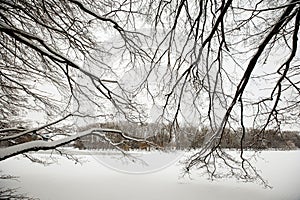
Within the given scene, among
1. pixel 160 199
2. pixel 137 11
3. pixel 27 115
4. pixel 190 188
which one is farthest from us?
pixel 190 188

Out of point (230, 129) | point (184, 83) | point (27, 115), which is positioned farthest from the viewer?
point (27, 115)

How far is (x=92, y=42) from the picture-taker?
13.5 ft

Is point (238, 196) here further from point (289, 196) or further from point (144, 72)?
point (144, 72)

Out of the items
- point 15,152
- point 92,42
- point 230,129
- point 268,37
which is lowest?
point 15,152

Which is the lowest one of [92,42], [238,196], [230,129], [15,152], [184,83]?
[238,196]

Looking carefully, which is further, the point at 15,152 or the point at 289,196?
the point at 289,196

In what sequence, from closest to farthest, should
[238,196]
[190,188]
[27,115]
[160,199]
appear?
[27,115] → [160,199] → [238,196] → [190,188]

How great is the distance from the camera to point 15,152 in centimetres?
294

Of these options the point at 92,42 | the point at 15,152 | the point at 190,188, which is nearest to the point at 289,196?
the point at 190,188

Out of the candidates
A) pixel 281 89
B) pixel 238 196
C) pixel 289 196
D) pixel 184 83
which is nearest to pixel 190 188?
pixel 238 196

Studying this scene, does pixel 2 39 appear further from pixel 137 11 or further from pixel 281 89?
pixel 281 89

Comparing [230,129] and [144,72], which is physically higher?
[144,72]

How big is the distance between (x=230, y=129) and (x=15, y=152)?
2.77 m

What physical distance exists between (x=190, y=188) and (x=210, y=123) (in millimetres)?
6316
